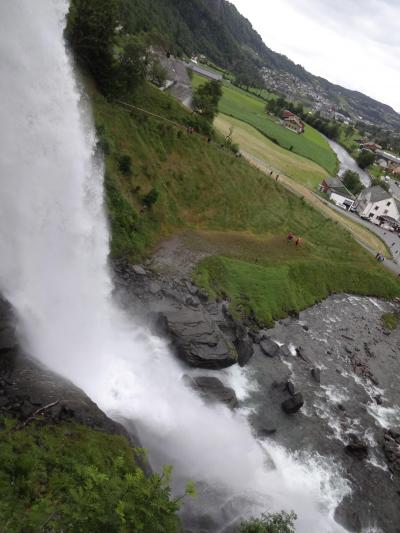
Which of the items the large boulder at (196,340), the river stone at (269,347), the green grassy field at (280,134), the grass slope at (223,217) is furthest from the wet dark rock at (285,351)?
the green grassy field at (280,134)

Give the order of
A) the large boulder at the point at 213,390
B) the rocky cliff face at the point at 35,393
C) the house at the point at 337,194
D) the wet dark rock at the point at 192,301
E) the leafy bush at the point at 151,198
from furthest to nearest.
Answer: the house at the point at 337,194, the leafy bush at the point at 151,198, the wet dark rock at the point at 192,301, the large boulder at the point at 213,390, the rocky cliff face at the point at 35,393

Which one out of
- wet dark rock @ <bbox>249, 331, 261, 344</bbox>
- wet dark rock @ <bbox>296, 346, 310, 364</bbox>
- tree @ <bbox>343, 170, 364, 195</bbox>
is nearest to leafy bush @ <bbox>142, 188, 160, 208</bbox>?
wet dark rock @ <bbox>249, 331, 261, 344</bbox>

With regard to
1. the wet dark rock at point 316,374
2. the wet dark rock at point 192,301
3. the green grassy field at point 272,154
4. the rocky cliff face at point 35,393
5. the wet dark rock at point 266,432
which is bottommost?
the wet dark rock at point 266,432

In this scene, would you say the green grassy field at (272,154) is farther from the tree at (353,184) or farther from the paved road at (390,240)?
the paved road at (390,240)

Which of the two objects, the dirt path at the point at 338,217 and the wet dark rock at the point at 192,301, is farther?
the dirt path at the point at 338,217

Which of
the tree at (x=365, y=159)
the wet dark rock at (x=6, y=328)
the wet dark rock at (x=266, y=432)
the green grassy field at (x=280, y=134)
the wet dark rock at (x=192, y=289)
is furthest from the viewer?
the tree at (x=365, y=159)

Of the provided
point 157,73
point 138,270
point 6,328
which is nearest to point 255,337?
point 138,270

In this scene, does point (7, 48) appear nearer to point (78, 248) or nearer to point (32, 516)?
point (78, 248)
